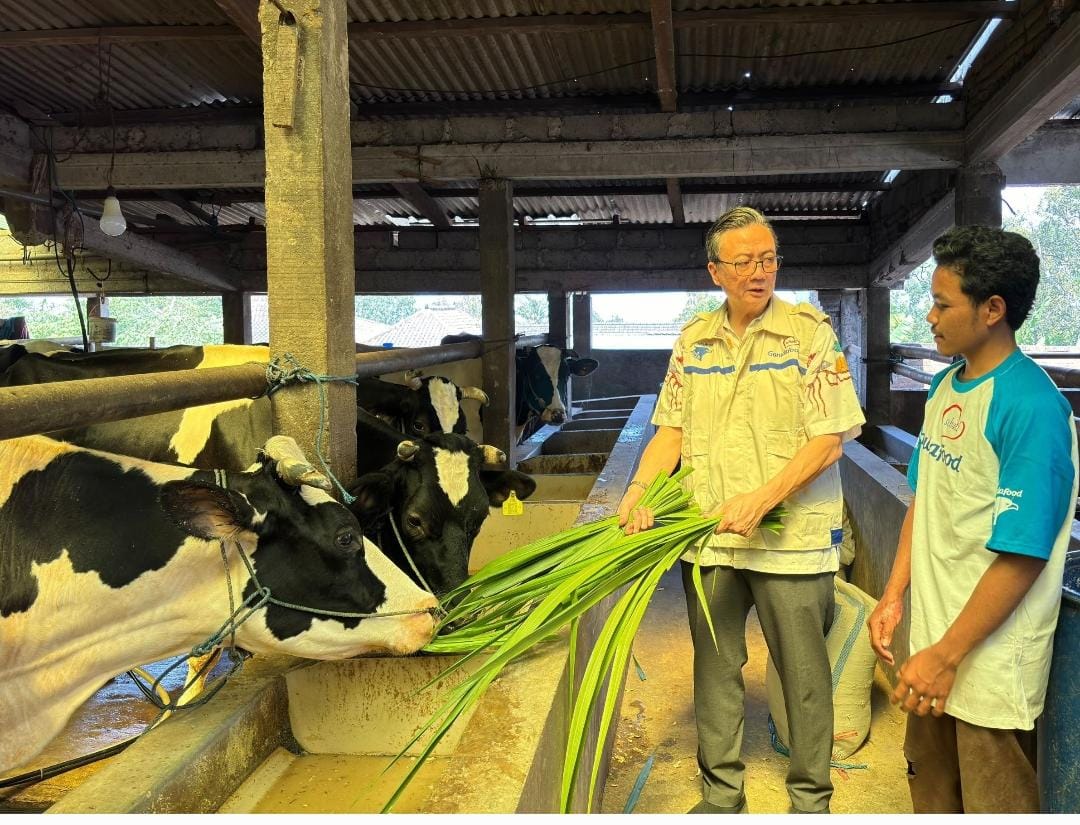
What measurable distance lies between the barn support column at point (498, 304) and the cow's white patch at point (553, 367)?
315 centimetres

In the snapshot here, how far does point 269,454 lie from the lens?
2.51m

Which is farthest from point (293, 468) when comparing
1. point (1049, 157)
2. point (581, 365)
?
point (581, 365)

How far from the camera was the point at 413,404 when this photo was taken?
5.38 meters

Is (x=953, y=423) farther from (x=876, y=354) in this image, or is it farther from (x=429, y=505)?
(x=876, y=354)

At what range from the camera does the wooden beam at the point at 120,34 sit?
5.52 m

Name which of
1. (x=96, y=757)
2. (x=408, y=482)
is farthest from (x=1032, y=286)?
(x=96, y=757)

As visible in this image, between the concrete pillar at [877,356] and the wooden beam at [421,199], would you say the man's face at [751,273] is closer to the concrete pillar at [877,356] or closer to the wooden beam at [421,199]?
the wooden beam at [421,199]

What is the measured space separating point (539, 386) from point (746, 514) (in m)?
8.13

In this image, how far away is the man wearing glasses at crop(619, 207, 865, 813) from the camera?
8.20 ft

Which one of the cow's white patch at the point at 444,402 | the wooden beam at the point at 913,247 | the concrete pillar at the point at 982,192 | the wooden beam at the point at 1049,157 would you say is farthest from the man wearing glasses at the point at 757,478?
the wooden beam at the point at 1049,157

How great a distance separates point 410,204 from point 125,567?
8502 mm

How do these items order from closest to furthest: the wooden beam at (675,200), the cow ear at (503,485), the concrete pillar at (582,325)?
the cow ear at (503,485)
the wooden beam at (675,200)
the concrete pillar at (582,325)

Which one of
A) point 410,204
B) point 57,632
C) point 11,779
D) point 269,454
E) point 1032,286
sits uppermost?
point 410,204

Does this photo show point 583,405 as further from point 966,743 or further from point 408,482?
point 966,743
